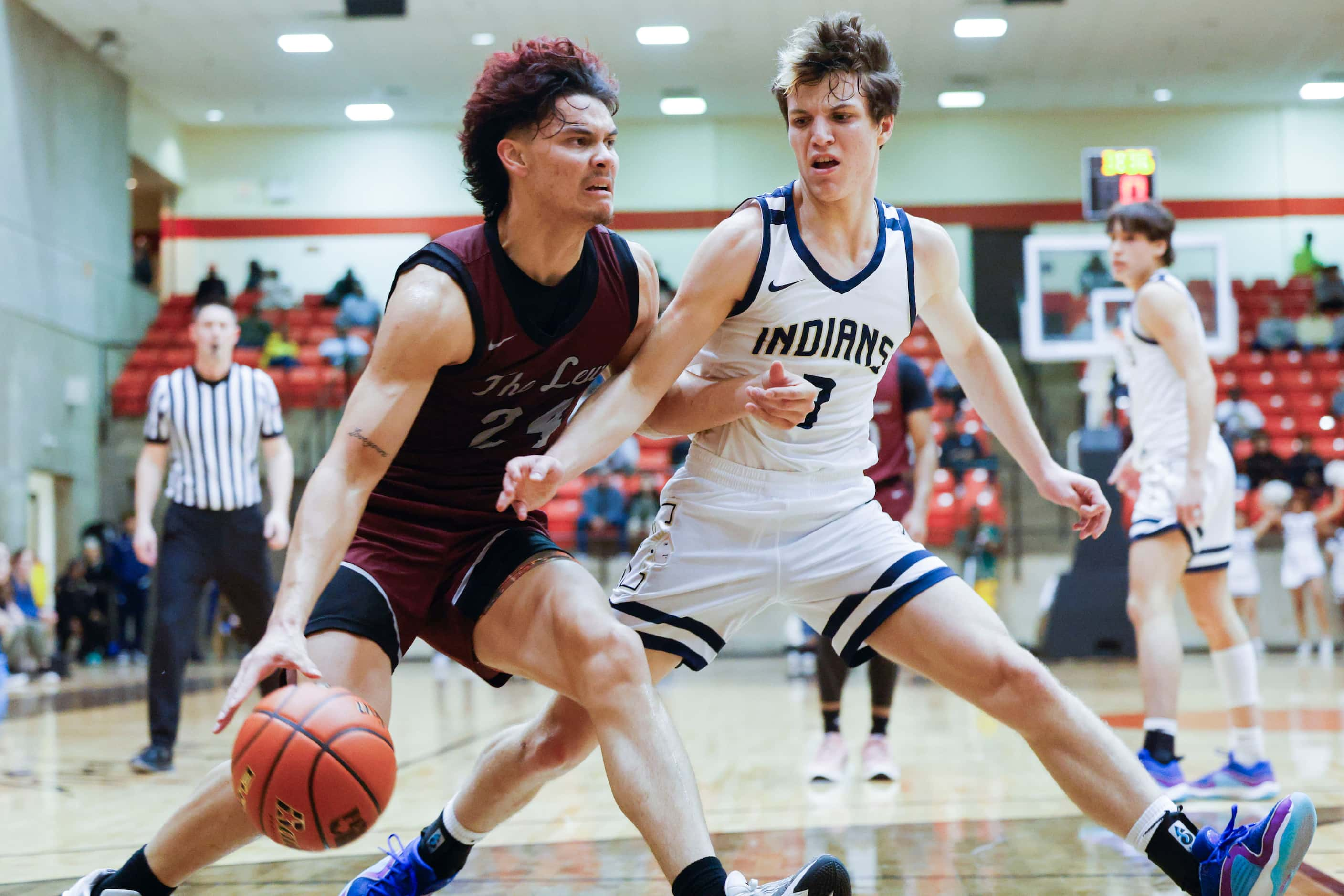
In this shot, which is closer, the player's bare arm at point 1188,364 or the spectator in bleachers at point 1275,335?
the player's bare arm at point 1188,364

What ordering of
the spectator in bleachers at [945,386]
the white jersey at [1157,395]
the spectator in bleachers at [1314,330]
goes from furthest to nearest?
the spectator in bleachers at [1314,330]
the spectator in bleachers at [945,386]
the white jersey at [1157,395]

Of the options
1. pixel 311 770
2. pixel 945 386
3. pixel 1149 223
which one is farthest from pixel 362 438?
pixel 945 386

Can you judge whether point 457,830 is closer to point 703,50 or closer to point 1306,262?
point 703,50

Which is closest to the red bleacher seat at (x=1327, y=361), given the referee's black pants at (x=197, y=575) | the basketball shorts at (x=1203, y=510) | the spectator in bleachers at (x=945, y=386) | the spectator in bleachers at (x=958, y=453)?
the spectator in bleachers at (x=945, y=386)

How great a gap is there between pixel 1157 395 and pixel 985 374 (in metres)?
1.89

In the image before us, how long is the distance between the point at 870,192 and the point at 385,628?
58.0 inches

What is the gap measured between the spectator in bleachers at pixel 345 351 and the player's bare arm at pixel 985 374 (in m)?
13.6

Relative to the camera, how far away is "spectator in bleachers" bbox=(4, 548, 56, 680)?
39.4ft

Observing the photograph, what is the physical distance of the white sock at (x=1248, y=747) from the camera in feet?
14.7

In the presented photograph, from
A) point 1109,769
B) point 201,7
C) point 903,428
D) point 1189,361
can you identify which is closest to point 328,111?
point 201,7

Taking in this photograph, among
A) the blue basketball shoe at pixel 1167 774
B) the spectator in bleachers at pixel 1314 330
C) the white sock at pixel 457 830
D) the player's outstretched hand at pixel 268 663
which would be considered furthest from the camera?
the spectator in bleachers at pixel 1314 330

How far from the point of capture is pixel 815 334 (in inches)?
114

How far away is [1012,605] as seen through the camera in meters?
A: 13.7

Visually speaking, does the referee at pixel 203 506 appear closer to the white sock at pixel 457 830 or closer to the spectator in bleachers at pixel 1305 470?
the white sock at pixel 457 830
